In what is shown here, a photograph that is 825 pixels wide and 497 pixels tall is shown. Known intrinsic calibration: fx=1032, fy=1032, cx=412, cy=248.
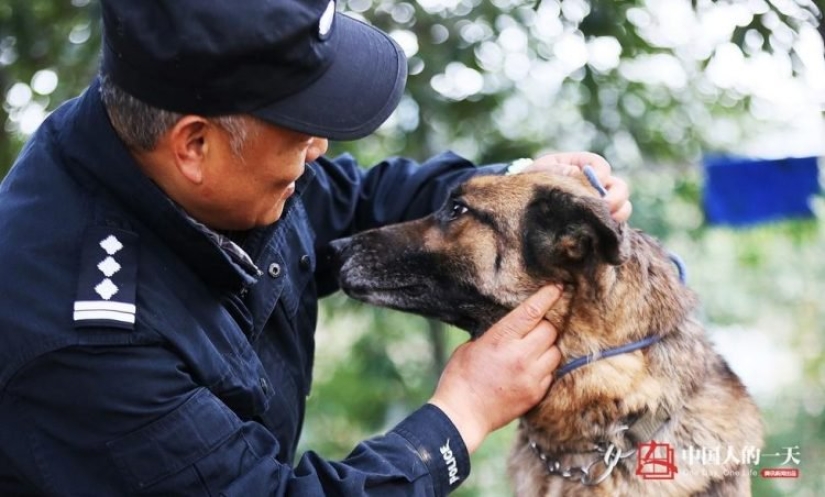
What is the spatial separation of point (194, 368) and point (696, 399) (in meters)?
1.33

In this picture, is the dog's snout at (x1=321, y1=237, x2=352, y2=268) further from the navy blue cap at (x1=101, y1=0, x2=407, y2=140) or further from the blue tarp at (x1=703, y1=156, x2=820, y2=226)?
the blue tarp at (x1=703, y1=156, x2=820, y2=226)

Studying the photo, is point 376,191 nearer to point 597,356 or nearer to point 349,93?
point 597,356

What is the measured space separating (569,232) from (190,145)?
1.01 m

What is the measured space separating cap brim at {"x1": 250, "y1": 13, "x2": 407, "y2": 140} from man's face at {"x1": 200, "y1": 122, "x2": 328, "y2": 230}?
0.06 m

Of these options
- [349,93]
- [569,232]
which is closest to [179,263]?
[349,93]

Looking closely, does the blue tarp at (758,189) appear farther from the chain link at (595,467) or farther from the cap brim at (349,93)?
the cap brim at (349,93)

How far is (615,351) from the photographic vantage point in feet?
8.68

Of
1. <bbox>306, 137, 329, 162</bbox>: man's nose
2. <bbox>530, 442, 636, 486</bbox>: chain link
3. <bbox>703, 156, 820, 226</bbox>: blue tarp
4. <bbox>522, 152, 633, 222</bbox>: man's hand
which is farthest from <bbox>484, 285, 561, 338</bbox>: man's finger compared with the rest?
<bbox>703, 156, 820, 226</bbox>: blue tarp

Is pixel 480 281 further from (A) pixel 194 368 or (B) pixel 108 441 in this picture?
(B) pixel 108 441

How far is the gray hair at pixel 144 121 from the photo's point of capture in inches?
81.1

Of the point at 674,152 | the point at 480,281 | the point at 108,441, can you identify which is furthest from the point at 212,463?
the point at 674,152

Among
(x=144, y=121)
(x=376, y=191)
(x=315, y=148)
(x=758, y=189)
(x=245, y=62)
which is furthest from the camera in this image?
(x=758, y=189)

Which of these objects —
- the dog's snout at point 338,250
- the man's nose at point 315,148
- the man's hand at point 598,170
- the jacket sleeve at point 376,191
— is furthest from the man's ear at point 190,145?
the man's hand at point 598,170

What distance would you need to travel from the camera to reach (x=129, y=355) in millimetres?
2008
